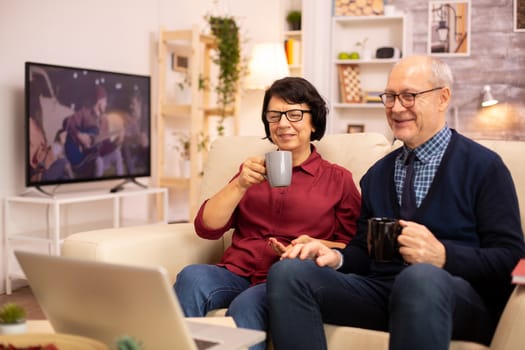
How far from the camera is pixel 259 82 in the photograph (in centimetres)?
574

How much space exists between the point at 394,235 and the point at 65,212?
3.22 metres

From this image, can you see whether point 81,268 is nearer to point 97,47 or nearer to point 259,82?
point 97,47

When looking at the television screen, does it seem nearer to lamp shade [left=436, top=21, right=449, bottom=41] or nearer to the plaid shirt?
Result: lamp shade [left=436, top=21, right=449, bottom=41]

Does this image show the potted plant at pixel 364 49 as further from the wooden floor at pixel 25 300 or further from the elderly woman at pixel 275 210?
the elderly woman at pixel 275 210

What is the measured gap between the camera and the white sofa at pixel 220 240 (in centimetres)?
195

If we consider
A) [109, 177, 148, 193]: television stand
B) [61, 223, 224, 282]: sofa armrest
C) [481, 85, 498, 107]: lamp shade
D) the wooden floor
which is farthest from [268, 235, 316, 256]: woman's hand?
[481, 85, 498, 107]: lamp shade

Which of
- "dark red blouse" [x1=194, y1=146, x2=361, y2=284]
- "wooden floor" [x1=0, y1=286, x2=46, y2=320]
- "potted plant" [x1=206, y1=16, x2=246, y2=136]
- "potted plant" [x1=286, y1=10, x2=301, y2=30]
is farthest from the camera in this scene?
"potted plant" [x1=286, y1=10, x2=301, y2=30]

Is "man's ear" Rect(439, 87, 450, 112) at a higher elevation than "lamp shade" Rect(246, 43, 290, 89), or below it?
below

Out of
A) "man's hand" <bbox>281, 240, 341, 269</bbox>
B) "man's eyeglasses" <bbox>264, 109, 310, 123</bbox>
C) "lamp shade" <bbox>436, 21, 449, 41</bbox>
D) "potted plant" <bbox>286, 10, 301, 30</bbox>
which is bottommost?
"man's hand" <bbox>281, 240, 341, 269</bbox>

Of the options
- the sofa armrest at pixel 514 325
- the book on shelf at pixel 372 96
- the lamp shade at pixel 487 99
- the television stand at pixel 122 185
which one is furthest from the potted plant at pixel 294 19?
the sofa armrest at pixel 514 325

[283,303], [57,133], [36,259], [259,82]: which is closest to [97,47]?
[57,133]

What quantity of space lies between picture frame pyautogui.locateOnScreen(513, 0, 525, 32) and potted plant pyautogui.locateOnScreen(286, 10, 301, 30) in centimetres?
213

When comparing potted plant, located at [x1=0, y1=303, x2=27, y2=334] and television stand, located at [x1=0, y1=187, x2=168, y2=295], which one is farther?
television stand, located at [x1=0, y1=187, x2=168, y2=295]

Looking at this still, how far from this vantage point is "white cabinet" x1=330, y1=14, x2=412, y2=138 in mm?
6105
